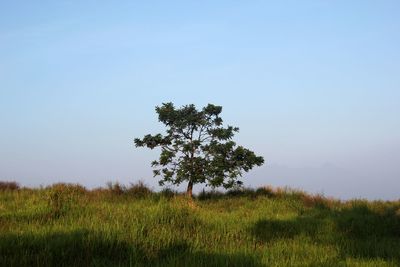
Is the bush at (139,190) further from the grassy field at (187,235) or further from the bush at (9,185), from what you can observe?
the bush at (9,185)

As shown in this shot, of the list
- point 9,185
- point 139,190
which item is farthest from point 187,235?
point 9,185

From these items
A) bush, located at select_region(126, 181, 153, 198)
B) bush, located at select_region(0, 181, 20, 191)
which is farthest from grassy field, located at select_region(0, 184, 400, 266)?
bush, located at select_region(0, 181, 20, 191)

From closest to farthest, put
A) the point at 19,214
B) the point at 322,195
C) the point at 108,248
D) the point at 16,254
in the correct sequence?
the point at 16,254, the point at 108,248, the point at 19,214, the point at 322,195

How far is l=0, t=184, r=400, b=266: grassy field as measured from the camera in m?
7.96

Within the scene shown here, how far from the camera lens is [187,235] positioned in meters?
10.6

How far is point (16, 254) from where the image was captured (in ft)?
24.7

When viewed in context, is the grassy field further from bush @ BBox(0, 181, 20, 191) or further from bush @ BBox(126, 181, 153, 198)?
bush @ BBox(0, 181, 20, 191)

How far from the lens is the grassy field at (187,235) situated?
796cm

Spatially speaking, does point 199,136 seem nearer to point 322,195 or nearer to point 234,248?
point 322,195

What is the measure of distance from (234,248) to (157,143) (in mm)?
12759

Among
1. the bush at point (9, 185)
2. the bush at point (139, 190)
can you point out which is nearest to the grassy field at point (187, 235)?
the bush at point (139, 190)

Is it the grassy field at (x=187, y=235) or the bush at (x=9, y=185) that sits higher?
the bush at (x=9, y=185)

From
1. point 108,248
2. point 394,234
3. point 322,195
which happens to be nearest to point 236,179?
point 322,195

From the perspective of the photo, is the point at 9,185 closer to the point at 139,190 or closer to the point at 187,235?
the point at 139,190
